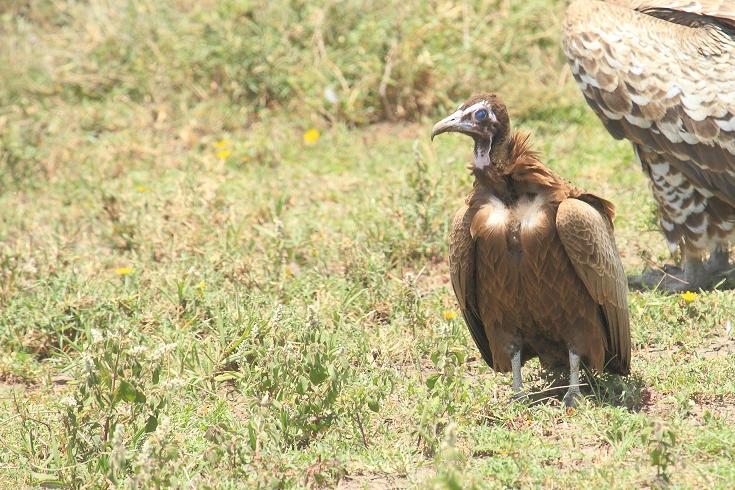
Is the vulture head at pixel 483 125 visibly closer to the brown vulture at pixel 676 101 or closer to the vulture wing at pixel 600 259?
the vulture wing at pixel 600 259

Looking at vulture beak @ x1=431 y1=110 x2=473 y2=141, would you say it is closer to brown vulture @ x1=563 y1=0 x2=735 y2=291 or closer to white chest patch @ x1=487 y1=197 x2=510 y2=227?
white chest patch @ x1=487 y1=197 x2=510 y2=227

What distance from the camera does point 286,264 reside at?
6984 millimetres

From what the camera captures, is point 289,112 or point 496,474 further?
point 289,112

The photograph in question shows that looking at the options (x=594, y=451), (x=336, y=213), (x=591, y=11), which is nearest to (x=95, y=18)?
(x=336, y=213)

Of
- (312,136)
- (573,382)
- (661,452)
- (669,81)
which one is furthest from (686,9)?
(661,452)

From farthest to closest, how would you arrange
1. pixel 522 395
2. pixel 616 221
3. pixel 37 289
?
pixel 616 221 → pixel 37 289 → pixel 522 395

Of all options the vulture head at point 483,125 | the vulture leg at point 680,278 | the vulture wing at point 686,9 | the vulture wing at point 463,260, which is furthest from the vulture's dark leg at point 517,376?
the vulture wing at point 686,9

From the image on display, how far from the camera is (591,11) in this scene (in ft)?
21.7

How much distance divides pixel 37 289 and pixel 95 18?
4623 mm

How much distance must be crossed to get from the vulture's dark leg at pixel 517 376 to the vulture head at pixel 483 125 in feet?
2.89

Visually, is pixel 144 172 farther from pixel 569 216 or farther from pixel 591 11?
pixel 569 216

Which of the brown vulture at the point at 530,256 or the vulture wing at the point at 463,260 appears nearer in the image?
the brown vulture at the point at 530,256

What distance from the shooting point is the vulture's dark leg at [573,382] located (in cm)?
504

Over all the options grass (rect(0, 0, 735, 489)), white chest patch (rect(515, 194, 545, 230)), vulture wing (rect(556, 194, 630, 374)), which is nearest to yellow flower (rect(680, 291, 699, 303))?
grass (rect(0, 0, 735, 489))
